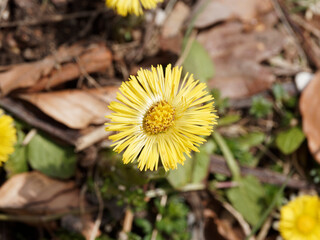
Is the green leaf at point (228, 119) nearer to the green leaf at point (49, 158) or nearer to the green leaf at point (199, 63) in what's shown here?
the green leaf at point (199, 63)

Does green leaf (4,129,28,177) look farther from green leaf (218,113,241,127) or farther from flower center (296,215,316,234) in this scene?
flower center (296,215,316,234)

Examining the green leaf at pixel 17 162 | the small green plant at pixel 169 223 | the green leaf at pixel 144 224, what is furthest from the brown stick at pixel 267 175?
the green leaf at pixel 17 162

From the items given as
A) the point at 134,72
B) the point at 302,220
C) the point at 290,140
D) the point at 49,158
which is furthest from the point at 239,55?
the point at 49,158

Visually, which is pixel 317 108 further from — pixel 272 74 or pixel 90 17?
pixel 90 17

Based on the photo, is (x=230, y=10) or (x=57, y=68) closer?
(x=57, y=68)

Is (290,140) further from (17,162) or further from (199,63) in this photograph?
(17,162)
